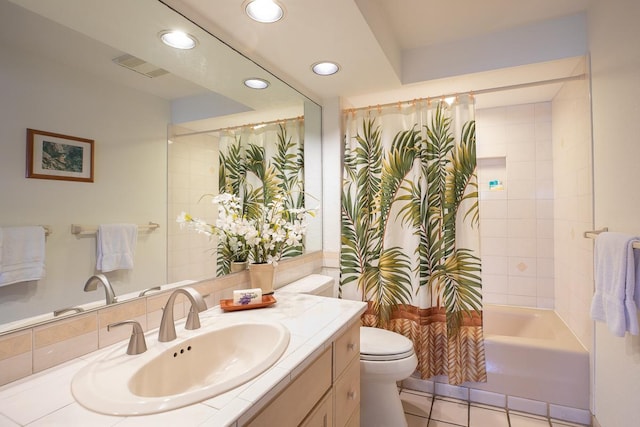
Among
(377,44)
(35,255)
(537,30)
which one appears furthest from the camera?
(537,30)

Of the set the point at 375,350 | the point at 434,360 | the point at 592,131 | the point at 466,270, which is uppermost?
the point at 592,131

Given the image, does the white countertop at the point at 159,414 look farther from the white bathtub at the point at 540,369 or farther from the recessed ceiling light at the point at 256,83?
the white bathtub at the point at 540,369

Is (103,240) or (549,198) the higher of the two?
(549,198)

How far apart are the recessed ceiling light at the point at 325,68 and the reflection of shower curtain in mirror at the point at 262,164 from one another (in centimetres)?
44

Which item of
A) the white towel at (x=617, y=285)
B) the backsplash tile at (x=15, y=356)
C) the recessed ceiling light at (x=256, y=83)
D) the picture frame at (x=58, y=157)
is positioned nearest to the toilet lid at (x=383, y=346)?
the white towel at (x=617, y=285)

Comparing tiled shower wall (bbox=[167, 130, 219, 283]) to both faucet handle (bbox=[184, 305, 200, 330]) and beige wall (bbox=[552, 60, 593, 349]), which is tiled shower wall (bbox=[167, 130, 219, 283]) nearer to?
faucet handle (bbox=[184, 305, 200, 330])

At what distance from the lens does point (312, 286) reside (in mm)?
1982

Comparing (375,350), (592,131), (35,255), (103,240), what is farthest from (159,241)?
(592,131)

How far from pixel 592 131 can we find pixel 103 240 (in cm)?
248

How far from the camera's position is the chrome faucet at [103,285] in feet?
3.47

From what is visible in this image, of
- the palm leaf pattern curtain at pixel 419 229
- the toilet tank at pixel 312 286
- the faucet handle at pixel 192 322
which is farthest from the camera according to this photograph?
the palm leaf pattern curtain at pixel 419 229

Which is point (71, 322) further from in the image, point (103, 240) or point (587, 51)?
point (587, 51)

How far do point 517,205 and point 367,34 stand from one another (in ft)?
7.05

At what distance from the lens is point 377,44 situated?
1.68m
